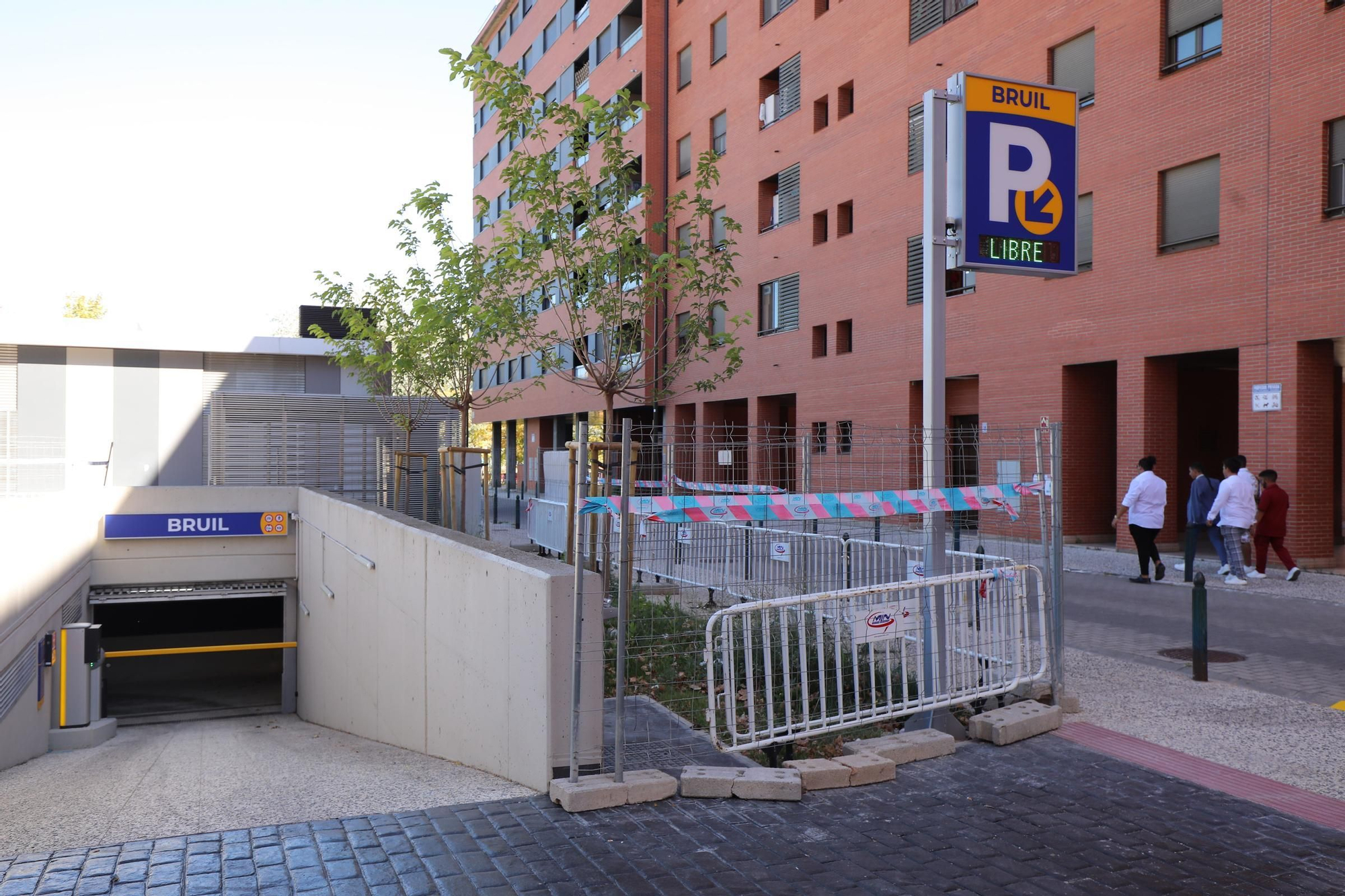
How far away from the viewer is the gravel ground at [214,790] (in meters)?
5.16

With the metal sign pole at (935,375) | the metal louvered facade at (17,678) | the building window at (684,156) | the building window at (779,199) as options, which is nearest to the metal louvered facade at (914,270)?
the building window at (779,199)

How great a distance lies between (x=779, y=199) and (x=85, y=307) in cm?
5286

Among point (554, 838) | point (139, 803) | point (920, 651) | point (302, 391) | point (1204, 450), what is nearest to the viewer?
point (554, 838)

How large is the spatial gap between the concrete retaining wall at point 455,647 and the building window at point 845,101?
59.8 feet

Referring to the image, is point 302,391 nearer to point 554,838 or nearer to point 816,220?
point 816,220

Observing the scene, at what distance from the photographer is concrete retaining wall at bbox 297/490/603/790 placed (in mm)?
5637

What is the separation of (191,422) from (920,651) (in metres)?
27.0

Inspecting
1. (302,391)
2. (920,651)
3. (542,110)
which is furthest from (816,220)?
(920,651)

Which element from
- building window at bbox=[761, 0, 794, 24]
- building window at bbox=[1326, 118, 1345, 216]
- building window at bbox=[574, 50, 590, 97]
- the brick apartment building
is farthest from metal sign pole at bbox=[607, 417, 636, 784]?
building window at bbox=[574, 50, 590, 97]

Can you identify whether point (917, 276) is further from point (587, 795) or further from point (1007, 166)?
point (587, 795)

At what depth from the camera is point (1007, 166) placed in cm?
761

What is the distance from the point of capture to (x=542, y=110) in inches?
479

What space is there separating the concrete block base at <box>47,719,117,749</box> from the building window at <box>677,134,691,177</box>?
25362 mm

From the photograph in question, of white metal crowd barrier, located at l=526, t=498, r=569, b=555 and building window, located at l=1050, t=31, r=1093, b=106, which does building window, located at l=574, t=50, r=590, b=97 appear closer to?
building window, located at l=1050, t=31, r=1093, b=106
